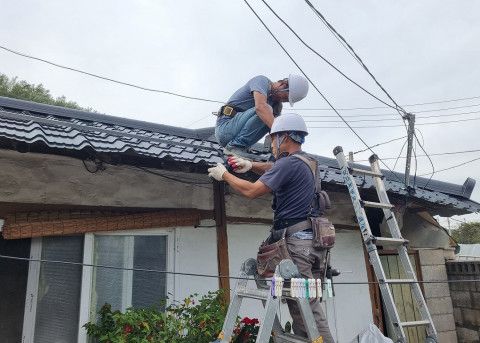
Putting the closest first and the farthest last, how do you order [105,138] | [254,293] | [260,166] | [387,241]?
[254,293] < [260,166] < [387,241] < [105,138]

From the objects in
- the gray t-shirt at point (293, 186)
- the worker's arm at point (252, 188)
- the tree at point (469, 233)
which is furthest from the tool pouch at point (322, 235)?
the tree at point (469, 233)

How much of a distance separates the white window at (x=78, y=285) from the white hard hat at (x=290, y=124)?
6.41 feet

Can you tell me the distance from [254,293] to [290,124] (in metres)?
1.29

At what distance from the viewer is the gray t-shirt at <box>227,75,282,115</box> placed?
3.55m

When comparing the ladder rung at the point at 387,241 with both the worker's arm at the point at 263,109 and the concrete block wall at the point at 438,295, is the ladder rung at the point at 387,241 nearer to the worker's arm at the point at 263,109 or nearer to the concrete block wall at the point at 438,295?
the worker's arm at the point at 263,109

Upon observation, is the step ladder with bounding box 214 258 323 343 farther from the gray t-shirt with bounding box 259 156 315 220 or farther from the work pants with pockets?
the gray t-shirt with bounding box 259 156 315 220

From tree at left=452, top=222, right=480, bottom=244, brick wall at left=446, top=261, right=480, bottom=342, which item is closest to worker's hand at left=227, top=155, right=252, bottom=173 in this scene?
brick wall at left=446, top=261, right=480, bottom=342

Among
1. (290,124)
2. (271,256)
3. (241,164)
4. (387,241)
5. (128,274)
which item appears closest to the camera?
(271,256)

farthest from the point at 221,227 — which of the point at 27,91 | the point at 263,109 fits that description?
the point at 27,91

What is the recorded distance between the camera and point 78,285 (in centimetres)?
371

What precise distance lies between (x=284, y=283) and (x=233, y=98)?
2.15m

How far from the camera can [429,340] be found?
127 inches

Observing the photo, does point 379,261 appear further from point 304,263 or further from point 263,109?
point 263,109

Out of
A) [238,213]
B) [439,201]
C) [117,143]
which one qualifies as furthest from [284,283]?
[439,201]
